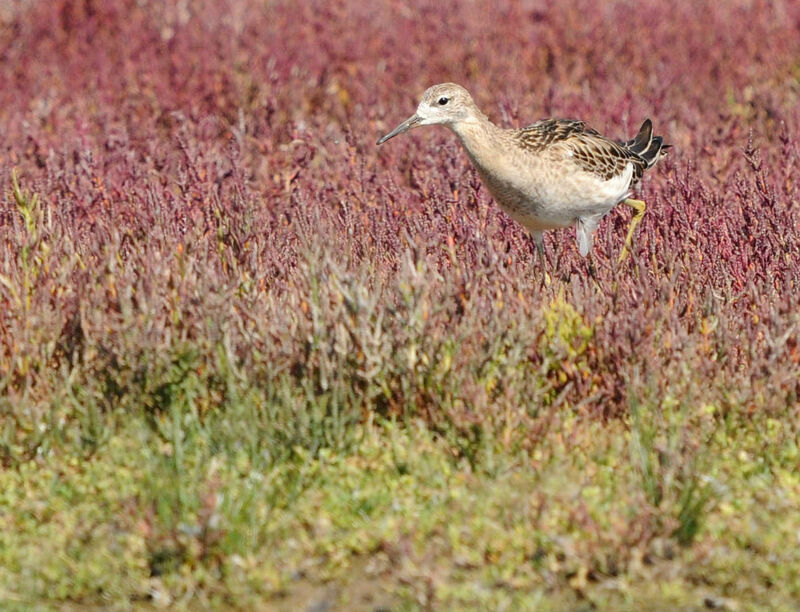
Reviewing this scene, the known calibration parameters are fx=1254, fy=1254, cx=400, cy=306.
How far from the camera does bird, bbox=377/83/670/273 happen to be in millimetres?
5617

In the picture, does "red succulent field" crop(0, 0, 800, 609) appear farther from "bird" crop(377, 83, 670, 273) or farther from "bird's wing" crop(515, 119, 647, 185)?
"bird's wing" crop(515, 119, 647, 185)

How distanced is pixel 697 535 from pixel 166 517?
1.62 m

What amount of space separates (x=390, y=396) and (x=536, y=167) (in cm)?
165

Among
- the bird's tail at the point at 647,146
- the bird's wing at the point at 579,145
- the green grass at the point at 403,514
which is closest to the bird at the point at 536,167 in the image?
the bird's wing at the point at 579,145

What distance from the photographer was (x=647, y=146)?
22.1 feet

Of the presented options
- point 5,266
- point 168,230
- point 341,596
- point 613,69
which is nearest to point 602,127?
point 613,69

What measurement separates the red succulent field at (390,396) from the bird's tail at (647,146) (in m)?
0.22

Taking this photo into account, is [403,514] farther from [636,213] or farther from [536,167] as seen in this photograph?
[636,213]

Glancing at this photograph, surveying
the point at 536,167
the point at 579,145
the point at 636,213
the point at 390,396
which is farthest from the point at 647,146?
the point at 390,396

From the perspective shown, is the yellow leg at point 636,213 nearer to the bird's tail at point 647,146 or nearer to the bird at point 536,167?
the bird at point 536,167

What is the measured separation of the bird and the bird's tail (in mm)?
687

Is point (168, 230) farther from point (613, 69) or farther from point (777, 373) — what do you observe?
point (613, 69)

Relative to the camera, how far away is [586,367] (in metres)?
4.57

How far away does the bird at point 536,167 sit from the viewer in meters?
5.62
